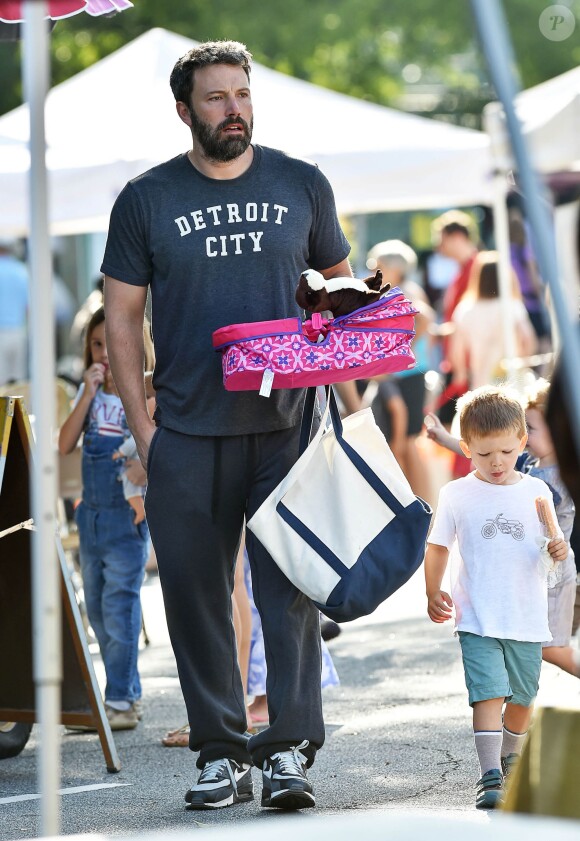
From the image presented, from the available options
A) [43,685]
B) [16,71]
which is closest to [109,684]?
[43,685]

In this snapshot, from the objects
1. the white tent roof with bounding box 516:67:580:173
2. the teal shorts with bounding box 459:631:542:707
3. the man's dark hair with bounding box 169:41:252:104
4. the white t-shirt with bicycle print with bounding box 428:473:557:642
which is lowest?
the teal shorts with bounding box 459:631:542:707

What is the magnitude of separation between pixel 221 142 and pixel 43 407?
206 centimetres

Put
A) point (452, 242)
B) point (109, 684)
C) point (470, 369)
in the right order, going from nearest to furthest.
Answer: point (109, 684)
point (470, 369)
point (452, 242)

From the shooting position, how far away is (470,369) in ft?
36.6

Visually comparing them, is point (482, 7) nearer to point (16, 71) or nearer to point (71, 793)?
point (71, 793)

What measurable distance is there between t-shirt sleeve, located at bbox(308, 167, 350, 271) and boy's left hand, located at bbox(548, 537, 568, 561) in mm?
1095

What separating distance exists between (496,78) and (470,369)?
8667 millimetres

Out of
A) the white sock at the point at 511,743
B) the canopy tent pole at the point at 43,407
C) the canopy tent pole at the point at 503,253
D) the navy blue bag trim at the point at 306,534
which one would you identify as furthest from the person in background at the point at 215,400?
the canopy tent pole at the point at 503,253

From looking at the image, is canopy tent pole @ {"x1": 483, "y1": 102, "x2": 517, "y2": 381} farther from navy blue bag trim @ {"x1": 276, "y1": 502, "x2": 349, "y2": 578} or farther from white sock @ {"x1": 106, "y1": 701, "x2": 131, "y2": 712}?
navy blue bag trim @ {"x1": 276, "y1": 502, "x2": 349, "y2": 578}

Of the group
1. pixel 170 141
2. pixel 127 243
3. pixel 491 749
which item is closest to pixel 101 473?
pixel 127 243

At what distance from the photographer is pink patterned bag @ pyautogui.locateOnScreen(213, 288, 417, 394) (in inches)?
175

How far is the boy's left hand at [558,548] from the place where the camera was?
183 inches

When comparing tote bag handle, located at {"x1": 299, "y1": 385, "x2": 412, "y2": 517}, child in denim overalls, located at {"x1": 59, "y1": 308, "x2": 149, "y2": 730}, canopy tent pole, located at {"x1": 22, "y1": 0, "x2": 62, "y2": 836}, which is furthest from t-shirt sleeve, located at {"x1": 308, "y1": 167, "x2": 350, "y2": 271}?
canopy tent pole, located at {"x1": 22, "y1": 0, "x2": 62, "y2": 836}

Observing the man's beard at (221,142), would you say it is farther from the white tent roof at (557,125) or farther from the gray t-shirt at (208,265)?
the white tent roof at (557,125)
